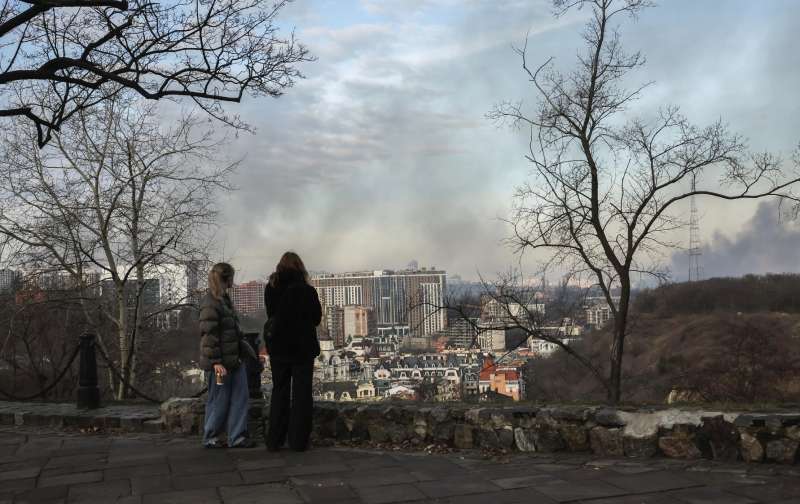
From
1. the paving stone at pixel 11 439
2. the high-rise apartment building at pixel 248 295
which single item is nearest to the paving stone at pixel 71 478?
the paving stone at pixel 11 439

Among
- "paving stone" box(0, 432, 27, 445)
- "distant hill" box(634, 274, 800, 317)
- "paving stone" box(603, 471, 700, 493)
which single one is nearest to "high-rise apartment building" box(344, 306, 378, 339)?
"paving stone" box(0, 432, 27, 445)

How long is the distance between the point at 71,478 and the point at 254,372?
87.4 inches

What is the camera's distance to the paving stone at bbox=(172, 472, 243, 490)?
5.16 m

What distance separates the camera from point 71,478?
18.3ft

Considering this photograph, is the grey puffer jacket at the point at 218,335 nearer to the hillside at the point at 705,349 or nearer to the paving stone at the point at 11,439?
the paving stone at the point at 11,439

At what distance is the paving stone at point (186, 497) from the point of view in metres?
4.71

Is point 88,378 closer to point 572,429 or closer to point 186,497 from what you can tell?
point 186,497

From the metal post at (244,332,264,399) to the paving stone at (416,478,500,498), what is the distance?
9.72 ft

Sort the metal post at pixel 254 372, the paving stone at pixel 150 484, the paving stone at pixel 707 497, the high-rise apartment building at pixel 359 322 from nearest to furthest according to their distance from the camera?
the paving stone at pixel 707 497 → the paving stone at pixel 150 484 → the metal post at pixel 254 372 → the high-rise apartment building at pixel 359 322

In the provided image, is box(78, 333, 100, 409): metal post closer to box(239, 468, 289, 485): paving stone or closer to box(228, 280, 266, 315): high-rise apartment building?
box(239, 468, 289, 485): paving stone

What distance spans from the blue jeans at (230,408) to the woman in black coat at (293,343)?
0.37 m

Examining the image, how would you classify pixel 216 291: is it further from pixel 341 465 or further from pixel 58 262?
pixel 58 262

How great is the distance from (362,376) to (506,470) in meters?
11.8

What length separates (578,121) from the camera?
54.2 feet
